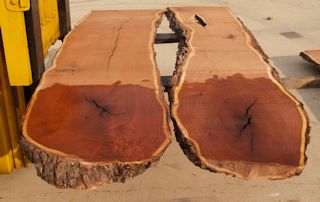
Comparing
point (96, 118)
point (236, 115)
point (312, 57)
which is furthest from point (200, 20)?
point (312, 57)

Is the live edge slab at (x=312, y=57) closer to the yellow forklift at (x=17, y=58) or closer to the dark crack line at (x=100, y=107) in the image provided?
the yellow forklift at (x=17, y=58)

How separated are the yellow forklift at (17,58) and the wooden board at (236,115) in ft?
2.96

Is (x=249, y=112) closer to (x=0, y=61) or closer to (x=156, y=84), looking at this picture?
(x=156, y=84)

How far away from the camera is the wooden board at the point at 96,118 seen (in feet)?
5.74

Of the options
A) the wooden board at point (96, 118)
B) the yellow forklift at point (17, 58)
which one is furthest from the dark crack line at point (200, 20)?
the yellow forklift at point (17, 58)

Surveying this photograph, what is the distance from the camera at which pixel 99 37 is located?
3344mm

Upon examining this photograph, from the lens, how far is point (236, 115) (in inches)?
81.7

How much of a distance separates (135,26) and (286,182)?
2.00 m

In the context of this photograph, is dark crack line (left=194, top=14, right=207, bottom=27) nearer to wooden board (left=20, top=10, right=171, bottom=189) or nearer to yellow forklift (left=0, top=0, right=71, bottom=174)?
wooden board (left=20, top=10, right=171, bottom=189)

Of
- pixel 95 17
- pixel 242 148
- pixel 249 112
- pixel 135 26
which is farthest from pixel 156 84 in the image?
pixel 95 17

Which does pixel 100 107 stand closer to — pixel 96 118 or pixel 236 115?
pixel 96 118

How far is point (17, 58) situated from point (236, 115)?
1.35 meters

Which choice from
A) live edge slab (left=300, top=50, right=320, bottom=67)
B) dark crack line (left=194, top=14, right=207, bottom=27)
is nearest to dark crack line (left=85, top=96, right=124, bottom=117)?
dark crack line (left=194, top=14, right=207, bottom=27)

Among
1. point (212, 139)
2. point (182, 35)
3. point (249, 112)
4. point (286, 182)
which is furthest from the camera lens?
point (182, 35)
